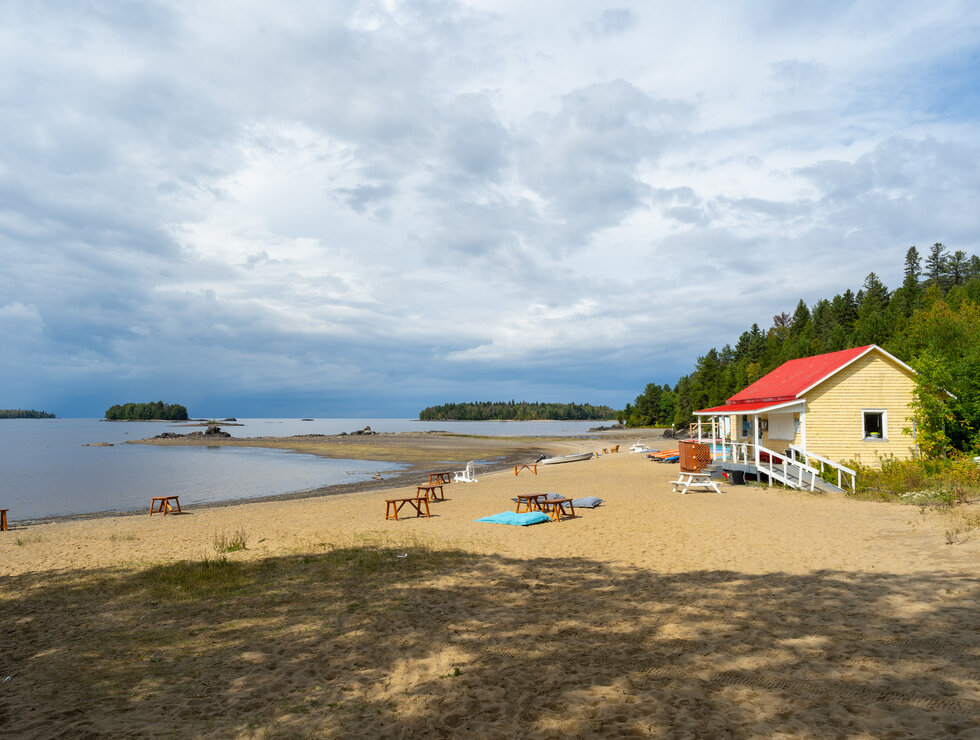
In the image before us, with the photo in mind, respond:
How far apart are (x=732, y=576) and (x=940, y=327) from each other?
4620cm

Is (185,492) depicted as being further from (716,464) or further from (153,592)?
(716,464)

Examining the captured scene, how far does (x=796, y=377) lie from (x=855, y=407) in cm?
368

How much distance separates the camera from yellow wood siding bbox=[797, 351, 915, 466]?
2380 centimetres

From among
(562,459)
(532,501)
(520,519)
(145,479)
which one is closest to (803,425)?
(532,501)

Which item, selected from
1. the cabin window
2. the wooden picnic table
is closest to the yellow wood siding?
the cabin window

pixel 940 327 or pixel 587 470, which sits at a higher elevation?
pixel 940 327

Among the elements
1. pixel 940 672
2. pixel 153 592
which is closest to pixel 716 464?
pixel 940 672

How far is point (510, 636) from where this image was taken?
7.30m

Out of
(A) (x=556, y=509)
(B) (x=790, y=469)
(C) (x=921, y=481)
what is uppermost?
(B) (x=790, y=469)

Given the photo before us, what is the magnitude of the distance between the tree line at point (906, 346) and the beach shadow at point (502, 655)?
17.7 metres

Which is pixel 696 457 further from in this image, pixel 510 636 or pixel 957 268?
A: pixel 957 268

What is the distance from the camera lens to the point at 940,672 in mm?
5680

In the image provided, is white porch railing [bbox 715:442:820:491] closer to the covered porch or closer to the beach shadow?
the covered porch

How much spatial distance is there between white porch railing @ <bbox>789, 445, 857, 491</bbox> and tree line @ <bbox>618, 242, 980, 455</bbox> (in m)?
4.26
